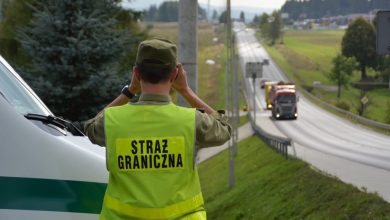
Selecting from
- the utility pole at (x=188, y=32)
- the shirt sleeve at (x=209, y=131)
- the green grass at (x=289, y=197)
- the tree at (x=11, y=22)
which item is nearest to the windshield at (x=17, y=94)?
the shirt sleeve at (x=209, y=131)

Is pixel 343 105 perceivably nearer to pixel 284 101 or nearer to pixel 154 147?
pixel 284 101

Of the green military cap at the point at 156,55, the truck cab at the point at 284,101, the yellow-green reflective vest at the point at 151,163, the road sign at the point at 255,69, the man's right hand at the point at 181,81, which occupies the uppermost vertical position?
the green military cap at the point at 156,55

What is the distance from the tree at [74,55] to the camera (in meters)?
14.0

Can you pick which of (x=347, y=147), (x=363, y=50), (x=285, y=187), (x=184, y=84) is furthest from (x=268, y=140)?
(x=184, y=84)

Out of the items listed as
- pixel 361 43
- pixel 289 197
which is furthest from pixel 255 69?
pixel 289 197

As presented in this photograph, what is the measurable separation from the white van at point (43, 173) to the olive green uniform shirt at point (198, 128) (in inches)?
8.1

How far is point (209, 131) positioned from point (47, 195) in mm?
791

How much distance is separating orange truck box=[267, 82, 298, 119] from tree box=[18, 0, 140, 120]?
148 ft

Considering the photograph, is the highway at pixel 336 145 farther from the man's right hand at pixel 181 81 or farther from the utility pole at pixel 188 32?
the man's right hand at pixel 181 81

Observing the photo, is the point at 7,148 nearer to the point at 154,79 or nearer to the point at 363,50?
the point at 154,79

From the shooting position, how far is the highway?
56.3ft

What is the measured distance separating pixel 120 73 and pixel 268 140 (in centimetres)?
1766

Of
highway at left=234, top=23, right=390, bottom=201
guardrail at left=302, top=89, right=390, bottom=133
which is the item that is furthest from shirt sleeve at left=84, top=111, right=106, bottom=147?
guardrail at left=302, top=89, right=390, bottom=133

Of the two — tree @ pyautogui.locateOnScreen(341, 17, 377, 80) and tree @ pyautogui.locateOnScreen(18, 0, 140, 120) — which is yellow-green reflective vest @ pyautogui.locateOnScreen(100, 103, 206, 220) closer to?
tree @ pyautogui.locateOnScreen(18, 0, 140, 120)
